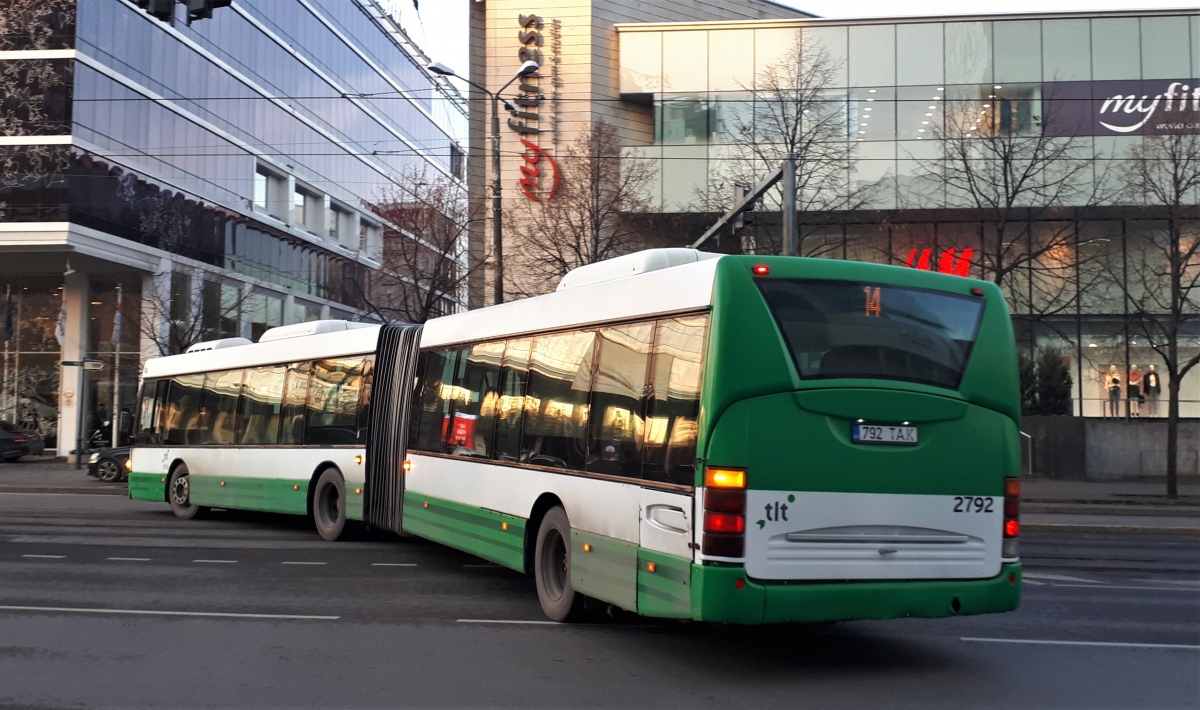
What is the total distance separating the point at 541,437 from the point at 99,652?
378 cm

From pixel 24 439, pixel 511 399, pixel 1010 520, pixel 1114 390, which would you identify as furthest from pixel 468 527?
pixel 24 439

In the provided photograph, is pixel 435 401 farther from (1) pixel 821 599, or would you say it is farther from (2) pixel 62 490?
(2) pixel 62 490

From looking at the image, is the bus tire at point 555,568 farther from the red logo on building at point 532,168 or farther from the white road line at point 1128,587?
the red logo on building at point 532,168

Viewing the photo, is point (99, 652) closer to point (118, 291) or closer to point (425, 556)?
point (425, 556)

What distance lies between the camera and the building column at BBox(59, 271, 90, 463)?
135 feet

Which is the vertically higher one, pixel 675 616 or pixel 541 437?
pixel 541 437

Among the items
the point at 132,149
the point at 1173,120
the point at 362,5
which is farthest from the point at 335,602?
the point at 362,5

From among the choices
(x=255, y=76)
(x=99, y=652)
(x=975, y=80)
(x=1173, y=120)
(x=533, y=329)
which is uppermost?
(x=255, y=76)

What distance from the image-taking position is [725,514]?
701 cm

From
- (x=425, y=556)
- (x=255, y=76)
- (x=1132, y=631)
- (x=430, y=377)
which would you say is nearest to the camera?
(x=1132, y=631)

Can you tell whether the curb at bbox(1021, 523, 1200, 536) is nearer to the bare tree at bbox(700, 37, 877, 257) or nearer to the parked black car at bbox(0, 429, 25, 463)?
the bare tree at bbox(700, 37, 877, 257)

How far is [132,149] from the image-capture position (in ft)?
127

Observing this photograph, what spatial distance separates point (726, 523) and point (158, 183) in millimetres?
37759

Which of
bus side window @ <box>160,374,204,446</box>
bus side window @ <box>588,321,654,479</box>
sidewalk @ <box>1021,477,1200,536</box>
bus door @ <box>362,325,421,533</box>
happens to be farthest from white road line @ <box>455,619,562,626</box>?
→ sidewalk @ <box>1021,477,1200,536</box>
